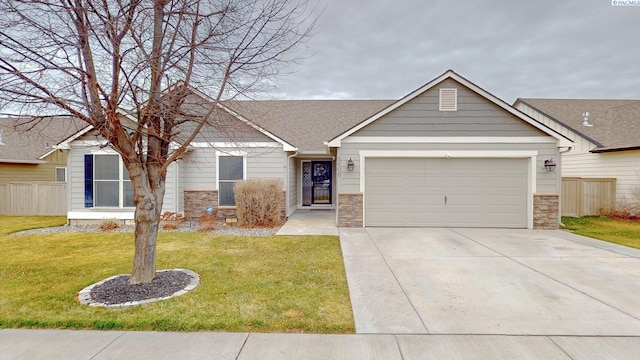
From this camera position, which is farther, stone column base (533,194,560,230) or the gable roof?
stone column base (533,194,560,230)

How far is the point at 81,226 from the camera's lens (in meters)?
10.6

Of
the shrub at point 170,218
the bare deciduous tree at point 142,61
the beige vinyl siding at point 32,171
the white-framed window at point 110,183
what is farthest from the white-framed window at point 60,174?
the bare deciduous tree at point 142,61

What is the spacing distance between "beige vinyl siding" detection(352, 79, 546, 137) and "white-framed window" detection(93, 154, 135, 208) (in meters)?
8.21

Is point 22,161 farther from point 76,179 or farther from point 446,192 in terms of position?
point 446,192

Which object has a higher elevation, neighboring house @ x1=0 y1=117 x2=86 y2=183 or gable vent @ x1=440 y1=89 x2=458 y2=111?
gable vent @ x1=440 y1=89 x2=458 y2=111

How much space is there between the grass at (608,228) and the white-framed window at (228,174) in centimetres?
1137

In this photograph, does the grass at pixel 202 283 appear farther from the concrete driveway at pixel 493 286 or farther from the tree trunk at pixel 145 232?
the tree trunk at pixel 145 232

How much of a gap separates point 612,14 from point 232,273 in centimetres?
1593

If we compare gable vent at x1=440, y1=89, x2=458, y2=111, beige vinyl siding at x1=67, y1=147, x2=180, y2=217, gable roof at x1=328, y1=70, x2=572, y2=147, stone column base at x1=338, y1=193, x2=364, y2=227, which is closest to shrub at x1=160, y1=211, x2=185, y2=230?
beige vinyl siding at x1=67, y1=147, x2=180, y2=217

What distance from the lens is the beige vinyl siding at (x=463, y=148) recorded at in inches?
387

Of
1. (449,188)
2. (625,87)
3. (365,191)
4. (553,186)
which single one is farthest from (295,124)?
(625,87)

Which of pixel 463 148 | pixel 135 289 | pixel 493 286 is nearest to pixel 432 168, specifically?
pixel 463 148

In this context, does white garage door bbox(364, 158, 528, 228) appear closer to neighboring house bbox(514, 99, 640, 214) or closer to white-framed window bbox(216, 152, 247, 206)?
neighboring house bbox(514, 99, 640, 214)

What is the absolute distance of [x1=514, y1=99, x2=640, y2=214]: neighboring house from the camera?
41.2 ft
